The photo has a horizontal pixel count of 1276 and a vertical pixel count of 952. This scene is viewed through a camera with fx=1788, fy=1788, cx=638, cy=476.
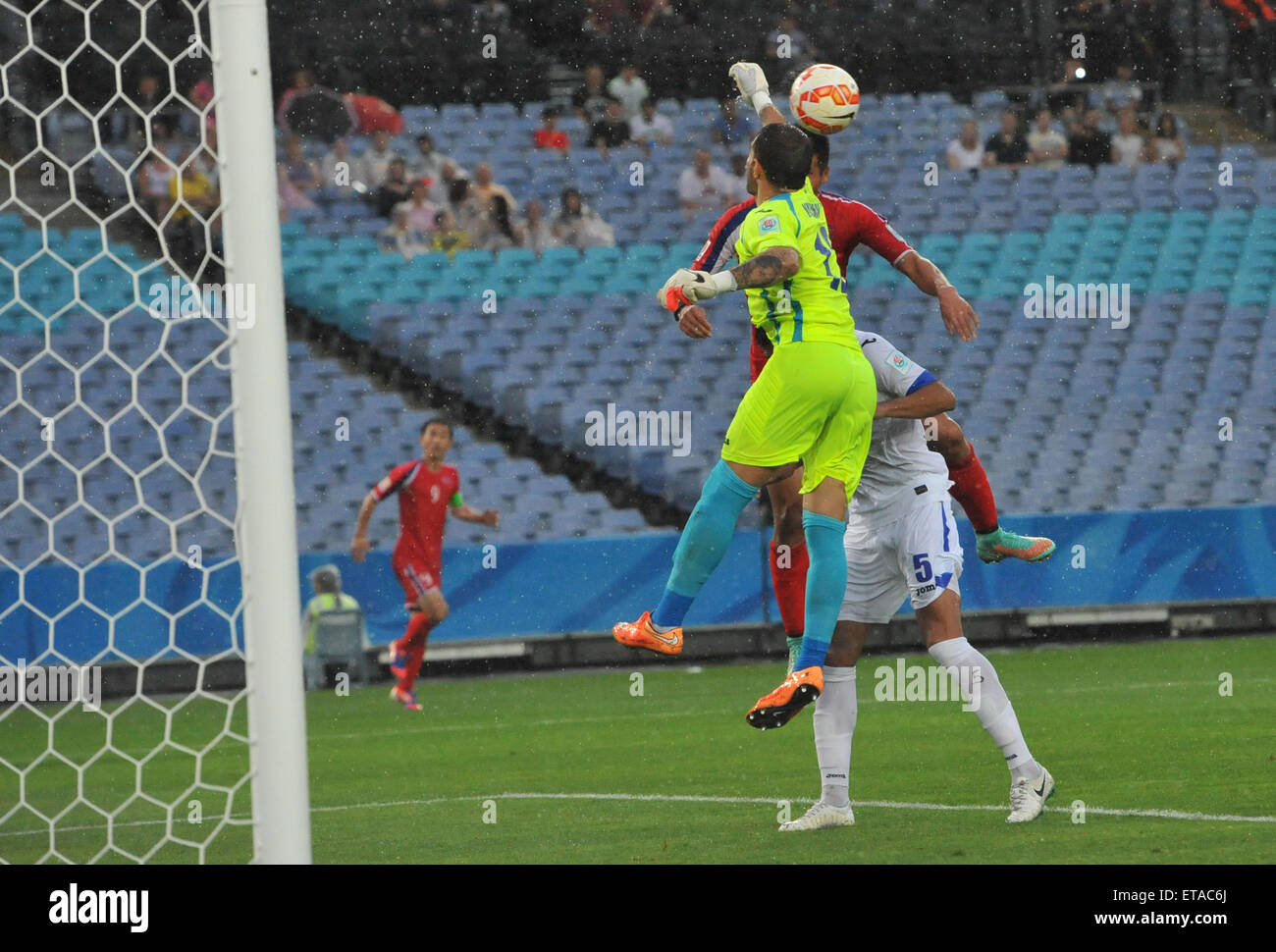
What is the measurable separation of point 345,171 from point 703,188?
322 centimetres

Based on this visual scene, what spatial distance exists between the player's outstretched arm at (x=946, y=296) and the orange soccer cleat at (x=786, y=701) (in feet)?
4.25

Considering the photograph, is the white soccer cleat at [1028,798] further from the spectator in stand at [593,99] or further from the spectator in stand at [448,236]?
the spectator in stand at [593,99]

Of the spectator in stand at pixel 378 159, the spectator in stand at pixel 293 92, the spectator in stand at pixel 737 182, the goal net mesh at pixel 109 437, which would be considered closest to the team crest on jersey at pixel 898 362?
the goal net mesh at pixel 109 437

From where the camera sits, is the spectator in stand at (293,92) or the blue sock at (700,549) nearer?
the blue sock at (700,549)

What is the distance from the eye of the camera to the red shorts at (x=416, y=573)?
11359 mm

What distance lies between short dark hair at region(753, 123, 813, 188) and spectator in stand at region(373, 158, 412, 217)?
10.6 m

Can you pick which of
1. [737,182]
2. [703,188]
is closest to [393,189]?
[703,188]

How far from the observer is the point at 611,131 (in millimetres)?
16562

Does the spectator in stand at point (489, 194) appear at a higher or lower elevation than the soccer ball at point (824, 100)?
higher

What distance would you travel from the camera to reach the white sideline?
5.72m

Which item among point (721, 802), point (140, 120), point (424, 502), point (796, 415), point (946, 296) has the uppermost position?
point (140, 120)

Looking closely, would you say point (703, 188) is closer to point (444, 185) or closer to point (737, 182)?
point (737, 182)

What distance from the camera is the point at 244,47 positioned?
366 cm

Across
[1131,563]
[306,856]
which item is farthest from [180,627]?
[306,856]
